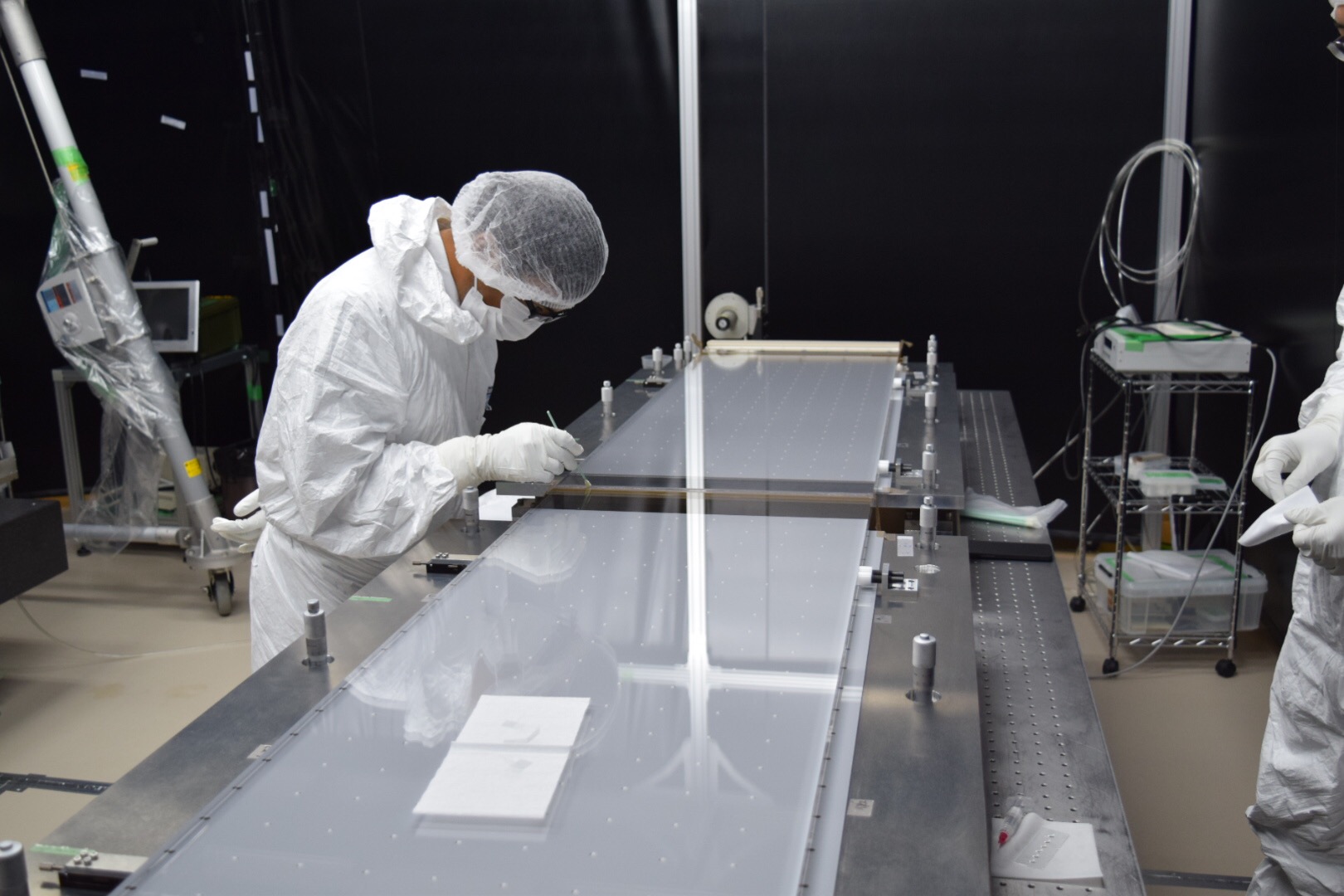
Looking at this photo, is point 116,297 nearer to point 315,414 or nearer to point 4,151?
point 4,151

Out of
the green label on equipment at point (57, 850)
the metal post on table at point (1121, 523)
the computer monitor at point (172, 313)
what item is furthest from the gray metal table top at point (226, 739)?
the computer monitor at point (172, 313)

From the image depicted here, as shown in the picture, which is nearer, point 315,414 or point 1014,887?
point 1014,887

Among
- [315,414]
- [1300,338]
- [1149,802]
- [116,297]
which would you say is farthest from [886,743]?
[116,297]

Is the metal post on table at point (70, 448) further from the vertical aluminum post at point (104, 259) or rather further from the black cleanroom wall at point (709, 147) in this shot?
the black cleanroom wall at point (709, 147)

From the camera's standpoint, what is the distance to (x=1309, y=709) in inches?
74.0

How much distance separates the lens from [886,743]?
1139 mm

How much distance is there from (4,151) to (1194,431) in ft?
14.7

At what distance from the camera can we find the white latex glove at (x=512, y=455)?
1759 mm

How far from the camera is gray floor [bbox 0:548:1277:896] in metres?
2.50

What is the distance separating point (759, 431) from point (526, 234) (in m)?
0.76

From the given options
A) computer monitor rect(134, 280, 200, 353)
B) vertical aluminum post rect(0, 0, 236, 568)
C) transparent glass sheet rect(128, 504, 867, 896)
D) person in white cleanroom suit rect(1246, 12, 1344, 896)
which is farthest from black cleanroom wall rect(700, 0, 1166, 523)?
transparent glass sheet rect(128, 504, 867, 896)

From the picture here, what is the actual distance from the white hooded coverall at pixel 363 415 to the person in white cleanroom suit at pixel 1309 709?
1388mm

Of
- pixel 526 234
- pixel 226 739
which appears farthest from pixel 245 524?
pixel 226 739

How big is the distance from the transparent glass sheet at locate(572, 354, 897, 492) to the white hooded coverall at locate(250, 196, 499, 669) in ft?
1.21
